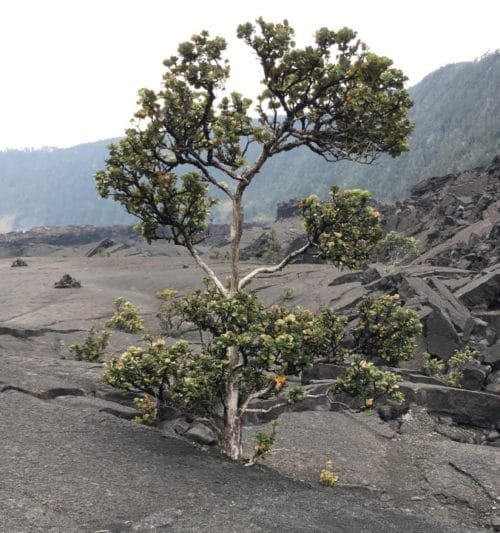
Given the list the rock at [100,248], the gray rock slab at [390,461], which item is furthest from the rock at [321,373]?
the rock at [100,248]

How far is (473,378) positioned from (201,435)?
43.7ft

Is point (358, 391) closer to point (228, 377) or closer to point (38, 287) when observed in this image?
point (228, 377)

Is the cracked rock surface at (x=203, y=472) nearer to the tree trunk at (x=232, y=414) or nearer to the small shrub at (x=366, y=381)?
the tree trunk at (x=232, y=414)

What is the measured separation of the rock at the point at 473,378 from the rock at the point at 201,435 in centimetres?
1250

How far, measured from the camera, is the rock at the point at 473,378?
20033 mm

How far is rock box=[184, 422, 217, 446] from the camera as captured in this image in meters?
11.6

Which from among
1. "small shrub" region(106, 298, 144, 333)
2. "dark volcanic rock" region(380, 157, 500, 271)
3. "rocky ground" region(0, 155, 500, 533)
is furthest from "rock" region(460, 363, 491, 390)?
"dark volcanic rock" region(380, 157, 500, 271)

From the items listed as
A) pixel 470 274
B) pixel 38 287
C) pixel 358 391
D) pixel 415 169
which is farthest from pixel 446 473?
pixel 415 169

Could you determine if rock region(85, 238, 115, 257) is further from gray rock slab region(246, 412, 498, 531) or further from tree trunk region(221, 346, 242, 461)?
tree trunk region(221, 346, 242, 461)

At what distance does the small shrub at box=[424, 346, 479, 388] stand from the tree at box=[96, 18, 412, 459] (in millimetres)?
11964

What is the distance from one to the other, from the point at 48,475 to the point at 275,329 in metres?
4.78

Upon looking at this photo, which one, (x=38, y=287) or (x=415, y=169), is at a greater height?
(x=415, y=169)

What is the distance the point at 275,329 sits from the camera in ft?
31.9

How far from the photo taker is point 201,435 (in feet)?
38.2
